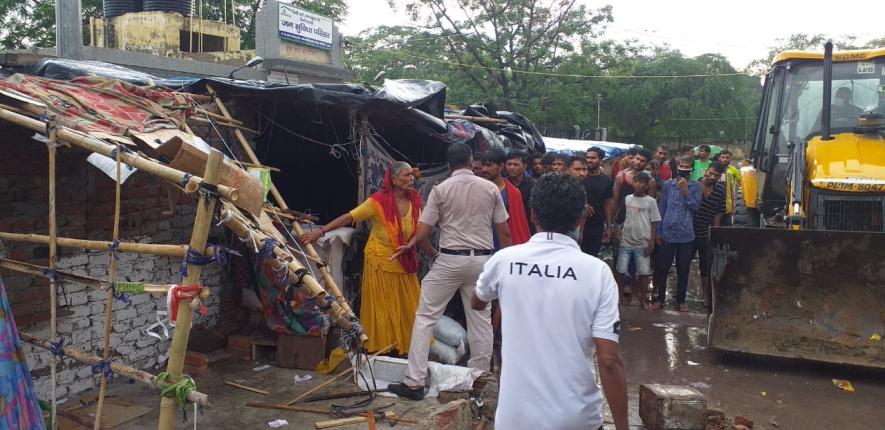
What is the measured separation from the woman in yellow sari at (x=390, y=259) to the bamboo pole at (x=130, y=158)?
2.37 meters

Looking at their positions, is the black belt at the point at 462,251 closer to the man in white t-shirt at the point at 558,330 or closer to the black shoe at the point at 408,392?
the black shoe at the point at 408,392

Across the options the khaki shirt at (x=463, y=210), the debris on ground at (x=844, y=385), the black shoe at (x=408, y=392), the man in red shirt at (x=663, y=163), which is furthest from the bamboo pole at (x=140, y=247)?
the man in red shirt at (x=663, y=163)

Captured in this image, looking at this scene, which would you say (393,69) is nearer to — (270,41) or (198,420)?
(270,41)

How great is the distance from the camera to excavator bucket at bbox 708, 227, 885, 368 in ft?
17.9

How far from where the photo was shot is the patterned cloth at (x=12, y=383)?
279 cm

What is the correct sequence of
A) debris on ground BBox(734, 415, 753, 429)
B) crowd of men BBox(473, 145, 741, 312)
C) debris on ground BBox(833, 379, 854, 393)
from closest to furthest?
debris on ground BBox(734, 415, 753, 429)
debris on ground BBox(833, 379, 854, 393)
crowd of men BBox(473, 145, 741, 312)

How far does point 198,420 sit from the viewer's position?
446cm

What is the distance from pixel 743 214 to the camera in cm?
867

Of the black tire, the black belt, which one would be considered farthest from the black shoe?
the black tire

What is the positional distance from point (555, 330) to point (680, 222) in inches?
227

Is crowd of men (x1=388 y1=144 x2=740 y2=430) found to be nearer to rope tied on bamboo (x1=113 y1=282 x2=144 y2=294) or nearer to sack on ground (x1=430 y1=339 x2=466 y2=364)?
sack on ground (x1=430 y1=339 x2=466 y2=364)

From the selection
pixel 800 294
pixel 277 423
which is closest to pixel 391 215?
pixel 277 423

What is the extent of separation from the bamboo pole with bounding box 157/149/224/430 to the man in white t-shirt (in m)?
1.25

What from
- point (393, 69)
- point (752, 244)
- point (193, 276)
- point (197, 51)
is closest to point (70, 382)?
point (193, 276)
